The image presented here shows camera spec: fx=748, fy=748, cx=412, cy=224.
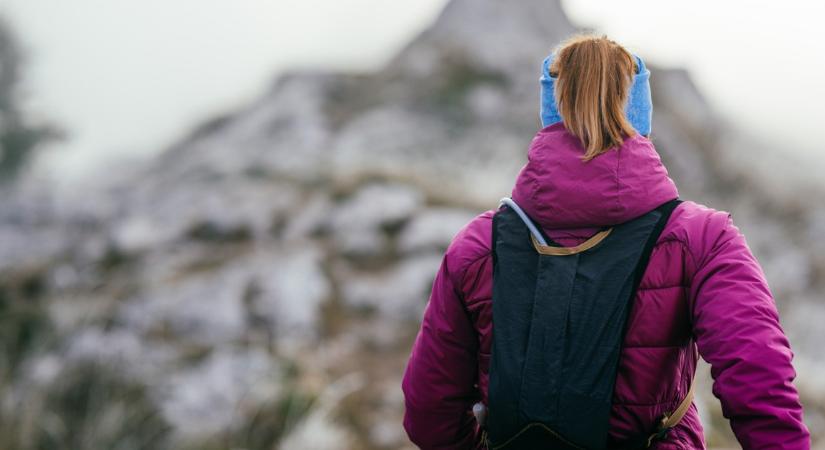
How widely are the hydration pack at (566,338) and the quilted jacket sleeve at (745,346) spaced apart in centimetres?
17

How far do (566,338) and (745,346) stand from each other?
1.38 ft

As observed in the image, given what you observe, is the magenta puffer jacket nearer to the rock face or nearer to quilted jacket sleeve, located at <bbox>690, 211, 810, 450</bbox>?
quilted jacket sleeve, located at <bbox>690, 211, 810, 450</bbox>

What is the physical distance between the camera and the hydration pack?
1.88 m

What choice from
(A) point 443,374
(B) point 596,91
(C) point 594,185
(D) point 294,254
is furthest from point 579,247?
(D) point 294,254

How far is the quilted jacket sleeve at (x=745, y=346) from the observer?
167 centimetres

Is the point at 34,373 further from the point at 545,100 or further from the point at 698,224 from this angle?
the point at 698,224

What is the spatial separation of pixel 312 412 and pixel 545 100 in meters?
4.01

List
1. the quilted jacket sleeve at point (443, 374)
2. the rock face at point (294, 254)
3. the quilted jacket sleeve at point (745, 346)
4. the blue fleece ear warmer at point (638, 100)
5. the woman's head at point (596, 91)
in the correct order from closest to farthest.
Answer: the quilted jacket sleeve at point (745, 346)
the woman's head at point (596, 91)
the blue fleece ear warmer at point (638, 100)
the quilted jacket sleeve at point (443, 374)
the rock face at point (294, 254)

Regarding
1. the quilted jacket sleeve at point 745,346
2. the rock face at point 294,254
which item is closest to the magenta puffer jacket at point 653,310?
the quilted jacket sleeve at point 745,346

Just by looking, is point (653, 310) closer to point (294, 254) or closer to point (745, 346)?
point (745, 346)

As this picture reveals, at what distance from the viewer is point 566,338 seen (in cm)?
191

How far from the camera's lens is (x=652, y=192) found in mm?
1941

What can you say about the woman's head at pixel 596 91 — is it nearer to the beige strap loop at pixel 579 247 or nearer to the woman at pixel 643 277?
the woman at pixel 643 277

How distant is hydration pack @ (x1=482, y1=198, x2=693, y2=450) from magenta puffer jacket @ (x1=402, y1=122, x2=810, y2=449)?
0.04 m
